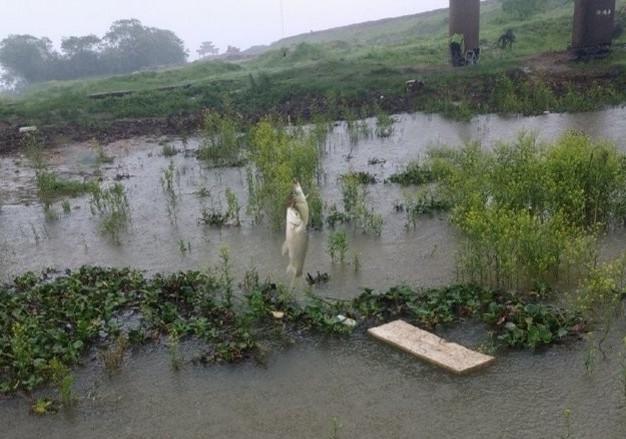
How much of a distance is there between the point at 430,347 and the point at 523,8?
3281 cm

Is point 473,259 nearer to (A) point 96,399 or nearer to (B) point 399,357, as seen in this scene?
(B) point 399,357

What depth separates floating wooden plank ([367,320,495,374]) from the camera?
18.4 feet

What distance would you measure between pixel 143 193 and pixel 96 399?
810 cm

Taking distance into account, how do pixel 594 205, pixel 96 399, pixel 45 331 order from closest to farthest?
pixel 96 399, pixel 45 331, pixel 594 205

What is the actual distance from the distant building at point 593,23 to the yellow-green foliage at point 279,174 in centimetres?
1338

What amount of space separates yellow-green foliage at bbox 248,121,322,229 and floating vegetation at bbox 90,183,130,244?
2.24m

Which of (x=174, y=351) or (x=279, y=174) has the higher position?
(x=279, y=174)

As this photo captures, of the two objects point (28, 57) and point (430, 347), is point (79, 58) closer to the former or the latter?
point (28, 57)

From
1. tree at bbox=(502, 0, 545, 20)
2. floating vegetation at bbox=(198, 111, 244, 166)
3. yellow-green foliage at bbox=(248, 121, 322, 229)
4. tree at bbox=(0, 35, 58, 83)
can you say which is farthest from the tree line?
yellow-green foliage at bbox=(248, 121, 322, 229)

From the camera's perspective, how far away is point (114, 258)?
30.6 feet

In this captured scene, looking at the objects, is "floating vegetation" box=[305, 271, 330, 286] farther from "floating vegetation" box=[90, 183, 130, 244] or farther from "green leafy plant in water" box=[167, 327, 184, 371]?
"floating vegetation" box=[90, 183, 130, 244]

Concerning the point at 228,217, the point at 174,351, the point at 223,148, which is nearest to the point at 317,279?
the point at 174,351

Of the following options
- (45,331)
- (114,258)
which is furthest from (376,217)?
(45,331)

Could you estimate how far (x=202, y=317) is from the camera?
686 centimetres
